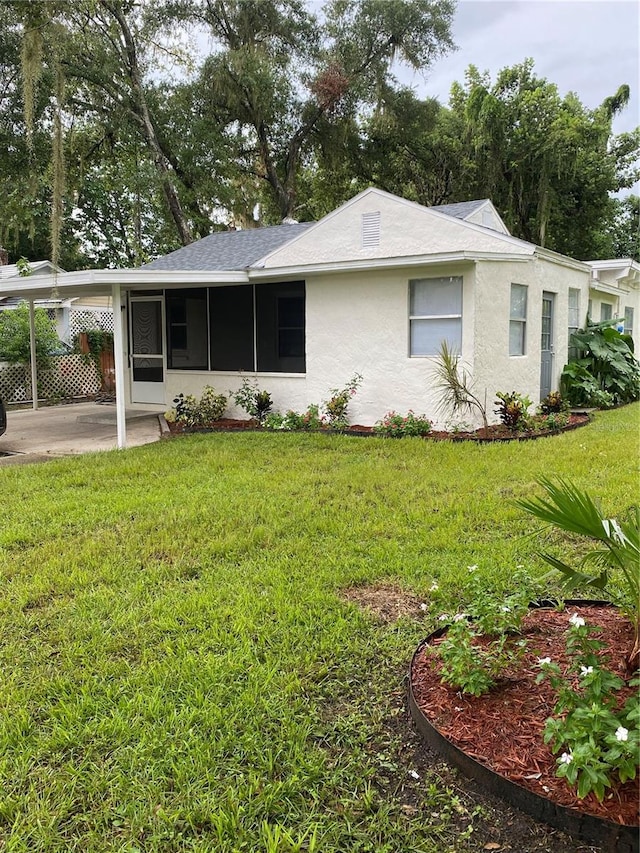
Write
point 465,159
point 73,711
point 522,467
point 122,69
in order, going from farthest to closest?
1. point 465,159
2. point 122,69
3. point 522,467
4. point 73,711

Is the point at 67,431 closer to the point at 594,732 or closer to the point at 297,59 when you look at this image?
the point at 594,732

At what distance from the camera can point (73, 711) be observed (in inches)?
103

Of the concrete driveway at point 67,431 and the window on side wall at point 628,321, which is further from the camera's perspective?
the window on side wall at point 628,321

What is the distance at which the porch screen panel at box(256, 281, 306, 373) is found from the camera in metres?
10.5

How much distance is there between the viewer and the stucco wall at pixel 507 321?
8.94 m

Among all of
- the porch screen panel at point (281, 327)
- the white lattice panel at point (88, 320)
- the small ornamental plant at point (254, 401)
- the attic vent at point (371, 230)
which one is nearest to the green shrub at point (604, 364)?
the attic vent at point (371, 230)

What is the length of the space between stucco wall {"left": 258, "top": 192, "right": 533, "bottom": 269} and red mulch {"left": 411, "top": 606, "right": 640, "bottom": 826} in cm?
687

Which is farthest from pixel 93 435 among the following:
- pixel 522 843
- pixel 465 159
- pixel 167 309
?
pixel 465 159

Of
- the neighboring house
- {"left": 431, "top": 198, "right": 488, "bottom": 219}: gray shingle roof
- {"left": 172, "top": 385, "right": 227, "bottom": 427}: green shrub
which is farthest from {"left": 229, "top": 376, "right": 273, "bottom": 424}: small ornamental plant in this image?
the neighboring house

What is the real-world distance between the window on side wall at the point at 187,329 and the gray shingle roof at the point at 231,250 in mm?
572

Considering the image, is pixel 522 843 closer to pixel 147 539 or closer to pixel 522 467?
pixel 147 539

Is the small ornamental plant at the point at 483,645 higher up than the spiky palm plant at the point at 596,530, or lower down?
lower down

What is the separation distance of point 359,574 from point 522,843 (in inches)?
82.2

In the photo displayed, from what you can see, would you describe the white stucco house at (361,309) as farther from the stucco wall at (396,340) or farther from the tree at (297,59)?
the tree at (297,59)
